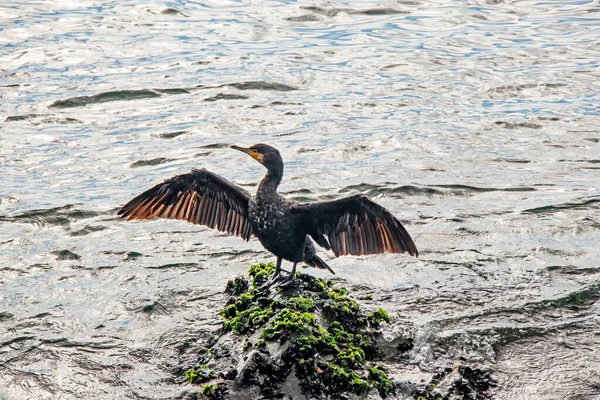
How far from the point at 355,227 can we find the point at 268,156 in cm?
116

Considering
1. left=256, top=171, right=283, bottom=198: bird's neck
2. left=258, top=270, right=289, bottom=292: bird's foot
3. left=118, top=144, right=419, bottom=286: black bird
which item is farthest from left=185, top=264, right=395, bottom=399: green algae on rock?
left=256, top=171, right=283, bottom=198: bird's neck

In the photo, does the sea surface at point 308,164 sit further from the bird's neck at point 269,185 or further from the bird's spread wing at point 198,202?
the bird's neck at point 269,185

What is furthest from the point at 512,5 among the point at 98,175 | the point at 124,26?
the point at 98,175

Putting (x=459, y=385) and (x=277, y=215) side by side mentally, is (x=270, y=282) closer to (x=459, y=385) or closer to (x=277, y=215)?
(x=277, y=215)

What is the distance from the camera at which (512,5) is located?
21.2 metres

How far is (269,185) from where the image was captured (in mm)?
7801

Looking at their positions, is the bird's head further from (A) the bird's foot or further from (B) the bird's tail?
(A) the bird's foot

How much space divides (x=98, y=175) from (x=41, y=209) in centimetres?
142

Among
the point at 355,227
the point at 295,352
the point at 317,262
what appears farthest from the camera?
the point at 317,262

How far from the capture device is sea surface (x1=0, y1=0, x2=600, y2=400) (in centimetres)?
790

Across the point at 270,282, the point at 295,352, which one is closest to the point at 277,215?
the point at 270,282

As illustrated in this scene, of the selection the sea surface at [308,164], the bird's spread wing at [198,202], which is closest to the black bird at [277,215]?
the bird's spread wing at [198,202]

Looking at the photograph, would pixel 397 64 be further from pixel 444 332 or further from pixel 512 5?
pixel 444 332

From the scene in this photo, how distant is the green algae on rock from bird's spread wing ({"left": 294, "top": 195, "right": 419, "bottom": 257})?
0.48 metres
